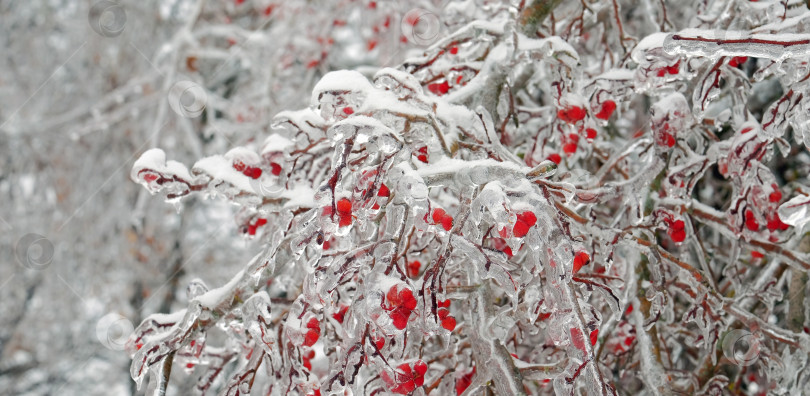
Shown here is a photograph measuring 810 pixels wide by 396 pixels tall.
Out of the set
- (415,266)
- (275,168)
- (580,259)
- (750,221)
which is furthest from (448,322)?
(750,221)

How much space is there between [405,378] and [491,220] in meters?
0.28

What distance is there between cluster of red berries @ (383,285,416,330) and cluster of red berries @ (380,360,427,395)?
10 centimetres

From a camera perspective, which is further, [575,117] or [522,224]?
[575,117]

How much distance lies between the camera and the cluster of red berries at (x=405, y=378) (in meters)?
0.96

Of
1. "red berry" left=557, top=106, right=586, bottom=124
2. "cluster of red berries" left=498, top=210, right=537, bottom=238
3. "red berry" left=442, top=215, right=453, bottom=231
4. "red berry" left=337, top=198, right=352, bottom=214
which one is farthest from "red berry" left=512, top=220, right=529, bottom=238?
"red berry" left=557, top=106, right=586, bottom=124

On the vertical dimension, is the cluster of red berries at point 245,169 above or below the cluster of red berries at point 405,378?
above

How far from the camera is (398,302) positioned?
903 mm

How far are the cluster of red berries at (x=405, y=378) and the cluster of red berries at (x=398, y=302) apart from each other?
0.32ft

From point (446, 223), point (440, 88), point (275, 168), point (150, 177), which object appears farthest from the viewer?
point (440, 88)

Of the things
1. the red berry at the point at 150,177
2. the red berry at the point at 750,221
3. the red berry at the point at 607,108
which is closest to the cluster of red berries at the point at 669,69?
the red berry at the point at 607,108

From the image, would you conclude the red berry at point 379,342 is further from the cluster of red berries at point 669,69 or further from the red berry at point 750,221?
the red berry at point 750,221

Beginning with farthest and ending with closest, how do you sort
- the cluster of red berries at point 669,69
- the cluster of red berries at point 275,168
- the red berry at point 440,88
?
the red berry at point 440,88 → the cluster of red berries at point 275,168 → the cluster of red berries at point 669,69

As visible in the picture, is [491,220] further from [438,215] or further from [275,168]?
[275,168]

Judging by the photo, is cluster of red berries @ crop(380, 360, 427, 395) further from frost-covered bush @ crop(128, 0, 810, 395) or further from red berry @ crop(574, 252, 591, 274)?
red berry @ crop(574, 252, 591, 274)
